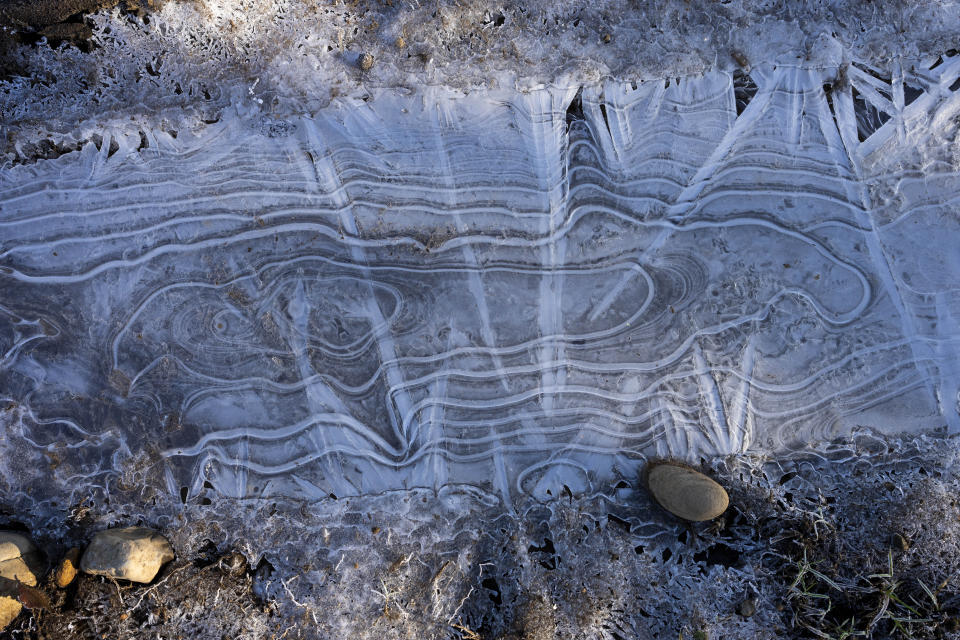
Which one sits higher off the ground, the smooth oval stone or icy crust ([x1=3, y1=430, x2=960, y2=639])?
the smooth oval stone

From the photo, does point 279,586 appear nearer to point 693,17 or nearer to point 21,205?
point 21,205

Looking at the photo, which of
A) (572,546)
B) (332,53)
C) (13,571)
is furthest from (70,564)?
(332,53)

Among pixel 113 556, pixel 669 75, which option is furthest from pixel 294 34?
Result: pixel 113 556

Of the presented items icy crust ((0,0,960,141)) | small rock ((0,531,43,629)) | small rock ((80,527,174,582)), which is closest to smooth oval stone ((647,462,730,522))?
icy crust ((0,0,960,141))

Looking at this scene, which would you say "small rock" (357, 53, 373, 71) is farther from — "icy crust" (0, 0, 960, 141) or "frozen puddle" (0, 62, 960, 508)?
"frozen puddle" (0, 62, 960, 508)

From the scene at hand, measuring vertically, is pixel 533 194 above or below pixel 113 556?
above

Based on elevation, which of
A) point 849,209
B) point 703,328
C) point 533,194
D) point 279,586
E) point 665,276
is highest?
point 533,194
